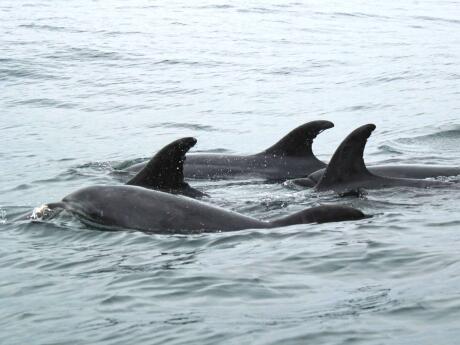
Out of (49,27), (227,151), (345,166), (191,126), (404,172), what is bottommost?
(227,151)

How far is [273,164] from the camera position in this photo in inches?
643

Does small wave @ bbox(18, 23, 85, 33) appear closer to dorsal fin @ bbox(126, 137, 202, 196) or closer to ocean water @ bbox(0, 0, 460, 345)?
ocean water @ bbox(0, 0, 460, 345)

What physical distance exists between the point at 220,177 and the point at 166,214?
4.82m

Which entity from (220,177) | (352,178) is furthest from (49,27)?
(352,178)

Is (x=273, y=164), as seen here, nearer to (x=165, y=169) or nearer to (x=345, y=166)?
(x=345, y=166)

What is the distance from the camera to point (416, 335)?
7688mm

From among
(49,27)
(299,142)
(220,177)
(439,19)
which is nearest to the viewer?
(299,142)

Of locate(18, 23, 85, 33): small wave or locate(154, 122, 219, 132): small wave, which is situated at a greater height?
locate(18, 23, 85, 33): small wave

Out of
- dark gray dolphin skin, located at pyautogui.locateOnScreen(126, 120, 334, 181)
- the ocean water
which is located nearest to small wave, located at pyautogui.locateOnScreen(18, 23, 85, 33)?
the ocean water

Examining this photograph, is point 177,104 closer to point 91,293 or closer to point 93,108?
point 93,108

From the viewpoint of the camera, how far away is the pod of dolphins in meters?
11.4

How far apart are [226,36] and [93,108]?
701 inches

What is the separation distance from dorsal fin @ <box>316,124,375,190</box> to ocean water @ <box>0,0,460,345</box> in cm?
40

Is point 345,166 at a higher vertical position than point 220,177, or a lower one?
higher
